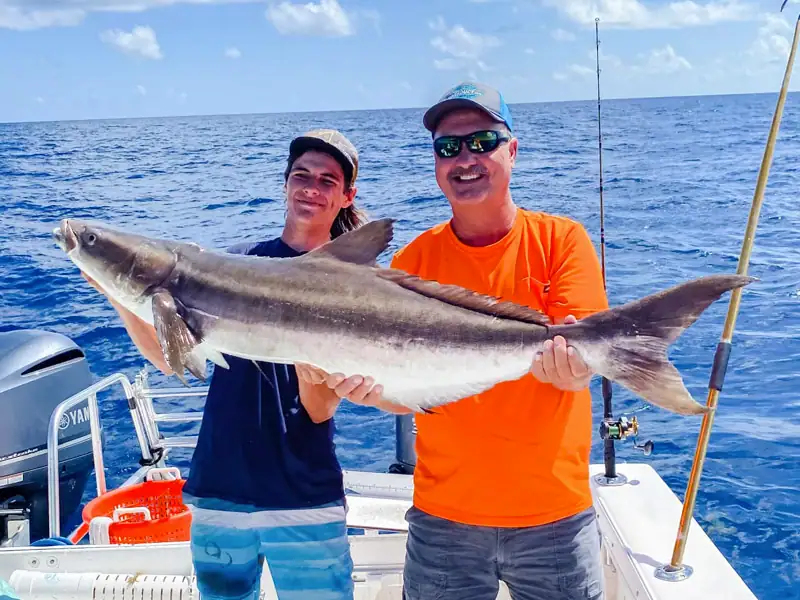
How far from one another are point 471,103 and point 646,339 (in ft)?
3.74

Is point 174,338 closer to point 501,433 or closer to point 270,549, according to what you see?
point 270,549

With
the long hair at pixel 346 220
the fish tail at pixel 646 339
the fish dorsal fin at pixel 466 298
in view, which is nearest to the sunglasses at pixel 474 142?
the fish dorsal fin at pixel 466 298

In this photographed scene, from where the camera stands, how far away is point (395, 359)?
2.70 metres

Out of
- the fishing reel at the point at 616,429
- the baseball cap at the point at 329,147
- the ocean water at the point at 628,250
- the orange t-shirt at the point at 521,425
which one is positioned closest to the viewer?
the orange t-shirt at the point at 521,425

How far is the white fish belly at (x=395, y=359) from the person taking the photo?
267 cm

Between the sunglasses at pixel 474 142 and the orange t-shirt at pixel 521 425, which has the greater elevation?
the sunglasses at pixel 474 142

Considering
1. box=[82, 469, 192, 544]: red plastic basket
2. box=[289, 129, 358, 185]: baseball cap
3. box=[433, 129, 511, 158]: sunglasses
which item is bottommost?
box=[82, 469, 192, 544]: red plastic basket

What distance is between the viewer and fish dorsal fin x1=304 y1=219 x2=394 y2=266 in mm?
2727

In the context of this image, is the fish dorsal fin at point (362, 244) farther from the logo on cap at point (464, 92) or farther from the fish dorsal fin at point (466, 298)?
the logo on cap at point (464, 92)

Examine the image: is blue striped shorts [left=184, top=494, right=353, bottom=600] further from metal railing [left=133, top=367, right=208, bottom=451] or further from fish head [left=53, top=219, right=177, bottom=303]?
metal railing [left=133, top=367, right=208, bottom=451]

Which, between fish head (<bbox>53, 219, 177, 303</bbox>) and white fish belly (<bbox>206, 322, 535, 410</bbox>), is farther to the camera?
fish head (<bbox>53, 219, 177, 303</bbox>)

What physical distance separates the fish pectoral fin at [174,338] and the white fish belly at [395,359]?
0.15 meters

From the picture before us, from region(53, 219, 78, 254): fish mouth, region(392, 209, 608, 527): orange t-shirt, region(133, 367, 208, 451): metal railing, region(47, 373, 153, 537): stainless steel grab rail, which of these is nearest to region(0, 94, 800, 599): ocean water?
region(133, 367, 208, 451): metal railing

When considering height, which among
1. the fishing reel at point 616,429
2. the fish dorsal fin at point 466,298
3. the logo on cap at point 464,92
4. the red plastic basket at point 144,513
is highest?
the logo on cap at point 464,92
